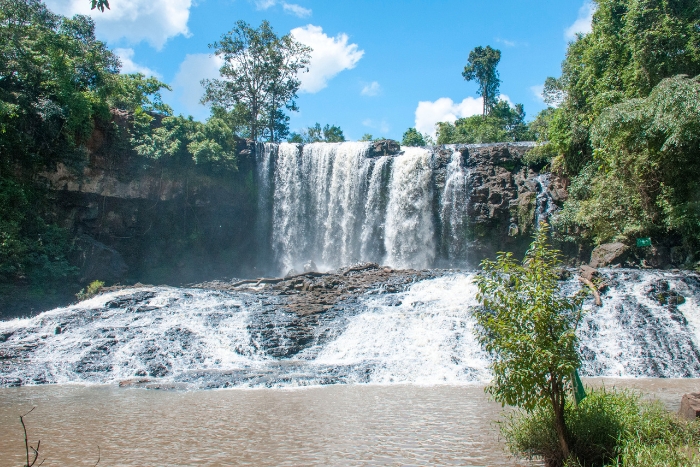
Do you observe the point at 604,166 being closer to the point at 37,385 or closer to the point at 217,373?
the point at 217,373

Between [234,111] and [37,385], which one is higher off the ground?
[234,111]

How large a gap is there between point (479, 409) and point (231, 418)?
12.4 feet

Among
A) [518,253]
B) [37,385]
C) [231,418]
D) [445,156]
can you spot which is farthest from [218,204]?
[231,418]

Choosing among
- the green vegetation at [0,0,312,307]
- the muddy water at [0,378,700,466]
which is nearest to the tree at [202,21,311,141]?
the green vegetation at [0,0,312,307]

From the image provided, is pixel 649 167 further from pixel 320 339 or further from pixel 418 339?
pixel 320 339

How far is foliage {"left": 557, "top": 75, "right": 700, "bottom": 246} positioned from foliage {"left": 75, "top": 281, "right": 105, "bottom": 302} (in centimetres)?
1975

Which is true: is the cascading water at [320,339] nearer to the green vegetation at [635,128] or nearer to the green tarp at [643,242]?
the green tarp at [643,242]

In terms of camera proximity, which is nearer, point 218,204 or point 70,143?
point 70,143

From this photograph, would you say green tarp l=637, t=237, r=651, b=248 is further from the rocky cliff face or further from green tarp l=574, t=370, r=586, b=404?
green tarp l=574, t=370, r=586, b=404

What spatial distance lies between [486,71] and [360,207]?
35.5m

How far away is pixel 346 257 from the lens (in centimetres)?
2884

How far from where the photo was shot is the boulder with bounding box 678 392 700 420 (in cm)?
570

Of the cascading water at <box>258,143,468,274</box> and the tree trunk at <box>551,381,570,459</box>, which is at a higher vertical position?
the cascading water at <box>258,143,468,274</box>

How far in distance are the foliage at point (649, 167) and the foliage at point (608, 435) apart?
1430cm
